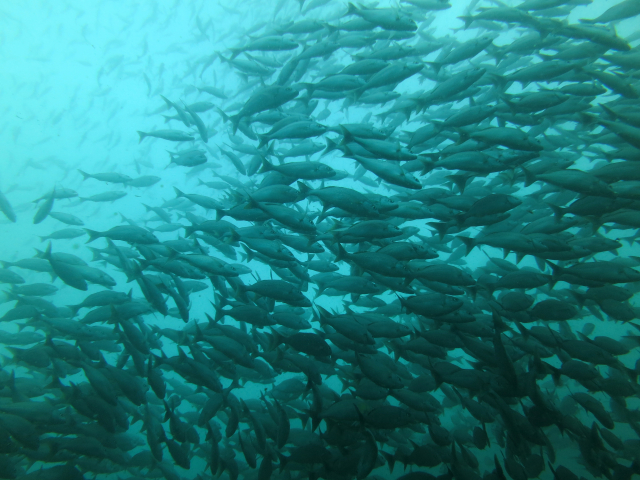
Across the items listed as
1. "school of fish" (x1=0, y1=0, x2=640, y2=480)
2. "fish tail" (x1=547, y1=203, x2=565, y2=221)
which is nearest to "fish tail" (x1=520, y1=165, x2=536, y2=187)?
"school of fish" (x1=0, y1=0, x2=640, y2=480)

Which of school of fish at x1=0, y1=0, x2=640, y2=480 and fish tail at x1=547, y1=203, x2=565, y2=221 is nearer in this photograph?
school of fish at x1=0, y1=0, x2=640, y2=480

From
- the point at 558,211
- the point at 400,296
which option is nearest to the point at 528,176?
the point at 558,211

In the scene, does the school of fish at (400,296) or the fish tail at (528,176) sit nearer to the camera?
the school of fish at (400,296)

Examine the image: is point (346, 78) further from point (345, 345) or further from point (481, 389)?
point (481, 389)


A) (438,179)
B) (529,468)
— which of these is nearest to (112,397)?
(529,468)

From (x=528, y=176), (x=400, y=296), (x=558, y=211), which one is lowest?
(x=558, y=211)

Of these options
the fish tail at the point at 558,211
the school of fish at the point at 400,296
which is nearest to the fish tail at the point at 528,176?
the school of fish at the point at 400,296

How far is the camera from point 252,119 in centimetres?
489

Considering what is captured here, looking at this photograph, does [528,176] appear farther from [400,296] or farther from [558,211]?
[400,296]

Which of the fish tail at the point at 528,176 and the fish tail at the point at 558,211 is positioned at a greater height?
the fish tail at the point at 528,176

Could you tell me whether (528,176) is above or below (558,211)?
above

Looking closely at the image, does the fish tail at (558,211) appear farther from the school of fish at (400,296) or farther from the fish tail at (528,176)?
the fish tail at (528,176)

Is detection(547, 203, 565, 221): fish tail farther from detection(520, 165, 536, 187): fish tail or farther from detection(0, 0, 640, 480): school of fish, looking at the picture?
detection(520, 165, 536, 187): fish tail

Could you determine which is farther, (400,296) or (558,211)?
(558,211)
